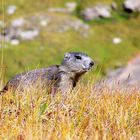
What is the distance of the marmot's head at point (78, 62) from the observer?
13.7 m

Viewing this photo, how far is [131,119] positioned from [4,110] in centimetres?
197

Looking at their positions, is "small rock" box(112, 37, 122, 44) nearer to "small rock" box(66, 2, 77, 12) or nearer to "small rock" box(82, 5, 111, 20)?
"small rock" box(82, 5, 111, 20)

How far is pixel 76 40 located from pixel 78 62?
34128 millimetres

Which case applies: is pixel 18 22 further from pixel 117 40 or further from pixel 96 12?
pixel 117 40

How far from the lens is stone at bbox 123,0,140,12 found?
176ft

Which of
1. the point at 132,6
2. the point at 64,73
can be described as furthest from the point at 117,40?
the point at 64,73

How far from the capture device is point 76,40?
158 feet

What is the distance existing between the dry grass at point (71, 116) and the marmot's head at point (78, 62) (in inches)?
127

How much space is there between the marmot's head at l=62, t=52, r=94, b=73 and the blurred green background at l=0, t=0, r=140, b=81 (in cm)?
2567

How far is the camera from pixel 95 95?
1001cm

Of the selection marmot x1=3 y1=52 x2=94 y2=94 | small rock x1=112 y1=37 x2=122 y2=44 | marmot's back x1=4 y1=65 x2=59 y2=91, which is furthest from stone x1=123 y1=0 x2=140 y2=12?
marmot's back x1=4 y1=65 x2=59 y2=91

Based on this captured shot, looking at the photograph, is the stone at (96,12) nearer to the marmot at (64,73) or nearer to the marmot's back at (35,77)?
the marmot at (64,73)

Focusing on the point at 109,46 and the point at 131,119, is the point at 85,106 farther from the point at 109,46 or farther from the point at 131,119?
the point at 109,46

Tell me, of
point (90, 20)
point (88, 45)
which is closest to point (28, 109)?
point (88, 45)
